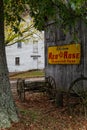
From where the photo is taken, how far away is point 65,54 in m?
14.5

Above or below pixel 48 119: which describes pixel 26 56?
above

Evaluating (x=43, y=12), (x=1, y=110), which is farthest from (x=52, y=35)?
(x=1, y=110)

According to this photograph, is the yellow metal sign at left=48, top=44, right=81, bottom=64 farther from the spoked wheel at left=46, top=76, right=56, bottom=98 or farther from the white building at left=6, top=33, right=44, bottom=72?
the white building at left=6, top=33, right=44, bottom=72

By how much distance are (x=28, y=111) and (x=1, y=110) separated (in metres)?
1.96

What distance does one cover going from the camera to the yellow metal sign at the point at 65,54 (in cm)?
1370

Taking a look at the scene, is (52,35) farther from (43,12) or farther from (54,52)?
(43,12)

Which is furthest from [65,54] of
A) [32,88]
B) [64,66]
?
[32,88]

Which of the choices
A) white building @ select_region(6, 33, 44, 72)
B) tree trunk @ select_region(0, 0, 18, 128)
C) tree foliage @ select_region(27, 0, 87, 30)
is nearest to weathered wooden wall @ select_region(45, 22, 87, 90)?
tree foliage @ select_region(27, 0, 87, 30)

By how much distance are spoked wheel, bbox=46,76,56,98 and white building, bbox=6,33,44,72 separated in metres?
31.9

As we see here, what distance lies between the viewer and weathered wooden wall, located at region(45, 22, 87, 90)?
43.9 feet

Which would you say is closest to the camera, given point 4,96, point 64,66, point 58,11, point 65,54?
point 4,96

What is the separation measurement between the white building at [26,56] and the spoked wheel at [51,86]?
31.9 meters

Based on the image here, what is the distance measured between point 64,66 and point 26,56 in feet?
109

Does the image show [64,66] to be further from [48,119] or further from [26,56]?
[26,56]
